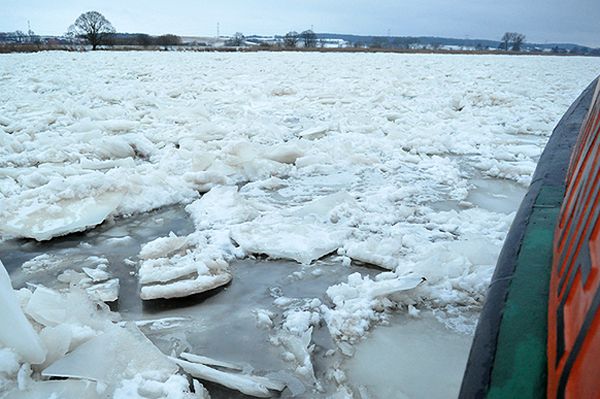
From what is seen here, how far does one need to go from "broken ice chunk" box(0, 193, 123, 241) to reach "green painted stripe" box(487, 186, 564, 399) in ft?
7.09

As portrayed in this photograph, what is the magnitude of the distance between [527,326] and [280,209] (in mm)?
1922

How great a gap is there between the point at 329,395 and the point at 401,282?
2.06ft

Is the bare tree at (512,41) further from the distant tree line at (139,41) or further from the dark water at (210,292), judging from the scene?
the dark water at (210,292)

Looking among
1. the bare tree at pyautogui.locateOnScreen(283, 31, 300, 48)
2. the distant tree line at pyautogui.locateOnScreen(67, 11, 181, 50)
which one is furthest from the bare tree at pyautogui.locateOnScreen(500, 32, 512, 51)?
the distant tree line at pyautogui.locateOnScreen(67, 11, 181, 50)

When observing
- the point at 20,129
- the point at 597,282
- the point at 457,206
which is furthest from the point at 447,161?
the point at 20,129

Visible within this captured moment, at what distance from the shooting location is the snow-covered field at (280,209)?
57.9 inches

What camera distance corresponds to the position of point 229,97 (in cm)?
747

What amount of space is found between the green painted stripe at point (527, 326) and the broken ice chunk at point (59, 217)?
7.09 feet

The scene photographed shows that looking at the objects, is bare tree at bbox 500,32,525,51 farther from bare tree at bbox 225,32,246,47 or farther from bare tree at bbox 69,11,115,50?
bare tree at bbox 69,11,115,50

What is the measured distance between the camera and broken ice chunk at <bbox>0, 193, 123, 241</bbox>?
2.30m

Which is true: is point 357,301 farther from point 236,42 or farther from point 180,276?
point 236,42

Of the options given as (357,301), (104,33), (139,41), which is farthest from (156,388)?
(104,33)

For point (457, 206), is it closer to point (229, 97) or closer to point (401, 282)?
point (401, 282)

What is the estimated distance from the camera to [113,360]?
1.31 m
